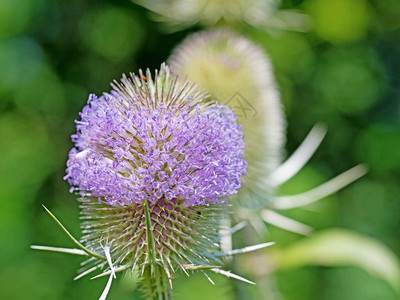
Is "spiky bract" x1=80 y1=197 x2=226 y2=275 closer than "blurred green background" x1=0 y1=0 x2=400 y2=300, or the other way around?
"spiky bract" x1=80 y1=197 x2=226 y2=275

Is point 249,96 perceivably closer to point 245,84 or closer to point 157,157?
point 245,84

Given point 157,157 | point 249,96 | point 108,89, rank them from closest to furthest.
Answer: point 157,157
point 249,96
point 108,89

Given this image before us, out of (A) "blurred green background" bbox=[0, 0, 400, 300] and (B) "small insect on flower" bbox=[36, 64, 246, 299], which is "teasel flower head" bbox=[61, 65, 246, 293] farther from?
(A) "blurred green background" bbox=[0, 0, 400, 300]

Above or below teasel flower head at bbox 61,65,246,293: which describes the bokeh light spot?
above

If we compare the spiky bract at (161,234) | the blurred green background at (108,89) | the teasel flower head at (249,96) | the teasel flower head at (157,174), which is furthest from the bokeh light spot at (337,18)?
the spiky bract at (161,234)

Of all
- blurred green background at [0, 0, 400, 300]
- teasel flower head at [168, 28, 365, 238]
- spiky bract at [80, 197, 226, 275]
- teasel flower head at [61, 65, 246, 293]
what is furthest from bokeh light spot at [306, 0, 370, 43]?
spiky bract at [80, 197, 226, 275]

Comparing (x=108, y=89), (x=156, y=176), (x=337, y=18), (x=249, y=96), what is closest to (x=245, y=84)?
(x=249, y=96)

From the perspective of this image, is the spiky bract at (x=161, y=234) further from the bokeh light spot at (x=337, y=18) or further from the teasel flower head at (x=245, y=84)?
the bokeh light spot at (x=337, y=18)

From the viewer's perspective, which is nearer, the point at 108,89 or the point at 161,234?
the point at 161,234

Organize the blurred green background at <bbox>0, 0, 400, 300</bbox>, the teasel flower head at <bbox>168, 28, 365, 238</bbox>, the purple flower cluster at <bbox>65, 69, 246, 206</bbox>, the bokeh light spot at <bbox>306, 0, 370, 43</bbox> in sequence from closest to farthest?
the purple flower cluster at <bbox>65, 69, 246, 206</bbox>
the teasel flower head at <bbox>168, 28, 365, 238</bbox>
the blurred green background at <bbox>0, 0, 400, 300</bbox>
the bokeh light spot at <bbox>306, 0, 370, 43</bbox>
